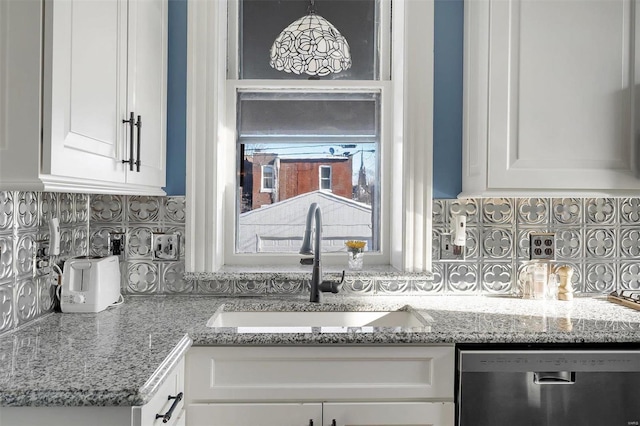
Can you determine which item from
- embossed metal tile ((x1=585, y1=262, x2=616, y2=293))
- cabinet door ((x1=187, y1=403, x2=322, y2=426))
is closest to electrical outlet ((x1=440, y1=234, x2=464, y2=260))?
embossed metal tile ((x1=585, y1=262, x2=616, y2=293))

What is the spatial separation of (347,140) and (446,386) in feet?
4.09

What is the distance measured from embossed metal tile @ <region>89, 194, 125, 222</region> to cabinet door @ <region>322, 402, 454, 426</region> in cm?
119

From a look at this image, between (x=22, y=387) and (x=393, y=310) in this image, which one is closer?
(x=22, y=387)

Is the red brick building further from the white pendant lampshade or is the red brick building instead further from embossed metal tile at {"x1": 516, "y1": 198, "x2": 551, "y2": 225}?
embossed metal tile at {"x1": 516, "y1": 198, "x2": 551, "y2": 225}

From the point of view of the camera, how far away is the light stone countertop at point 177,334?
46.1 inches

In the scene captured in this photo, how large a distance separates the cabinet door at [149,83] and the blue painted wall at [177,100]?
0.07 m

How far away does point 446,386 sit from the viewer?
65.6 inches

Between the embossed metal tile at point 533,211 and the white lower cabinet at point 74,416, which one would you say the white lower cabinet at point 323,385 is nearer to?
the white lower cabinet at point 74,416

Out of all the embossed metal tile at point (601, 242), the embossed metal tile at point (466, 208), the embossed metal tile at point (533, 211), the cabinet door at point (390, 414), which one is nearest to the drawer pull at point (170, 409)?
the cabinet door at point (390, 414)

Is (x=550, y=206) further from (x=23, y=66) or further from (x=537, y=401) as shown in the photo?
(x=23, y=66)

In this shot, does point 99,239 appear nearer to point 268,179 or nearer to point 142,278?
point 142,278

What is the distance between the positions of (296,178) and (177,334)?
3.54 ft

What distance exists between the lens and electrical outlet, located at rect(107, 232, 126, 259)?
2215 mm

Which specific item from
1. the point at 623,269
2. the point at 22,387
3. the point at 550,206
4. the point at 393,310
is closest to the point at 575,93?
the point at 550,206
